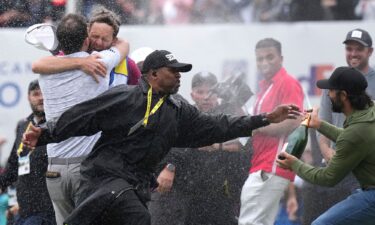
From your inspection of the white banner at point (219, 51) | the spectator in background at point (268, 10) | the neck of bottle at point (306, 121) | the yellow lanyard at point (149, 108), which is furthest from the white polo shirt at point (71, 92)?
the spectator in background at point (268, 10)

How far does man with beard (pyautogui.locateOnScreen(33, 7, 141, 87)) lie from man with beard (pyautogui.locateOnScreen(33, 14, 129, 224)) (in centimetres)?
6

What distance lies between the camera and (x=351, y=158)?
7844 millimetres

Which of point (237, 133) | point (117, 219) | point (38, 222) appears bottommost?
point (38, 222)

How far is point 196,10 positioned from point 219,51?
6.57 feet

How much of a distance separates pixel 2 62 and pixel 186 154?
2.84 m

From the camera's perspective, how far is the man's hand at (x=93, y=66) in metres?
8.05

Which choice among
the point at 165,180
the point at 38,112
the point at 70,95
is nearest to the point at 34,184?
the point at 38,112

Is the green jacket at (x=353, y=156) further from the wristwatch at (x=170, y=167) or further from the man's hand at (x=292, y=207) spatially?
the man's hand at (x=292, y=207)

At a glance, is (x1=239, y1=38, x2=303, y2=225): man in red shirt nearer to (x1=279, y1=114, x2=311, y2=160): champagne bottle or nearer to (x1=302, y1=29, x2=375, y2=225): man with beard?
(x1=302, y1=29, x2=375, y2=225): man with beard

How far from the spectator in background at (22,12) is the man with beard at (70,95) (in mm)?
4000

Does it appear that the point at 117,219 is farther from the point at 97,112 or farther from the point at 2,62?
the point at 2,62

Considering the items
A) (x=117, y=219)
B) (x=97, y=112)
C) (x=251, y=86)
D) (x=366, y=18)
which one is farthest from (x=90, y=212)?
(x=366, y=18)

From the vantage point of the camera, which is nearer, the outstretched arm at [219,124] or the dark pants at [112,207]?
the dark pants at [112,207]

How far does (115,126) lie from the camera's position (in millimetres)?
7672
